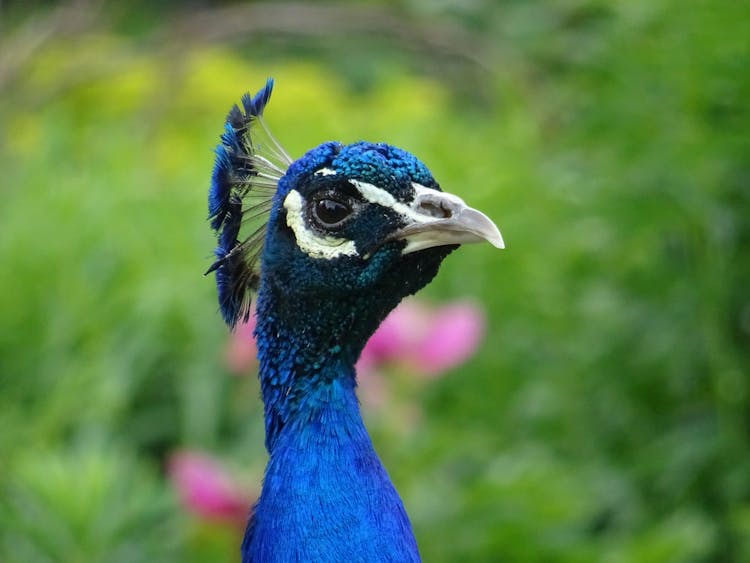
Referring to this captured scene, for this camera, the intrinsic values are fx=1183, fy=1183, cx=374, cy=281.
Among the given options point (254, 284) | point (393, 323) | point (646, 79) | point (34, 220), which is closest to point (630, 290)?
point (646, 79)

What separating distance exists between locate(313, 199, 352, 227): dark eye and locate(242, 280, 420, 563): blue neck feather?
0.27 feet

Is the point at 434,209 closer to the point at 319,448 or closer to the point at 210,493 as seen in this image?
the point at 319,448

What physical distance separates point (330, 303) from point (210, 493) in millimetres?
776

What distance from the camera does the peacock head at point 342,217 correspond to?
119 centimetres

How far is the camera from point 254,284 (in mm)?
1382

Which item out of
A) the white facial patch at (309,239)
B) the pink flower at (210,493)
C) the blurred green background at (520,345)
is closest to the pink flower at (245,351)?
the blurred green background at (520,345)

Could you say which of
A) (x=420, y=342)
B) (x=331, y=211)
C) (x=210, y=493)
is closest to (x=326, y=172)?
(x=331, y=211)

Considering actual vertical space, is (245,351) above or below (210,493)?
above

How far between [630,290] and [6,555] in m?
1.37

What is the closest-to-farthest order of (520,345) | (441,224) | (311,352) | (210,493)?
(441,224)
(311,352)
(210,493)
(520,345)

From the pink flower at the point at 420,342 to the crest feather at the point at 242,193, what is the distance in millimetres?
746

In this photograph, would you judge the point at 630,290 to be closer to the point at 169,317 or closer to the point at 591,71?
the point at 591,71

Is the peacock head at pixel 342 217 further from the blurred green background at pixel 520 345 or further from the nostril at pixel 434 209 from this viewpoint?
the blurred green background at pixel 520 345

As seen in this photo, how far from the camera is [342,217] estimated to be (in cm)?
122
